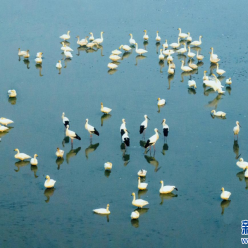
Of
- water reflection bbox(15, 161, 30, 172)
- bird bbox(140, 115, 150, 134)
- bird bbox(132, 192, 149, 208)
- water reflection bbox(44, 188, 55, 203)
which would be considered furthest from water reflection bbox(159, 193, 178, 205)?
water reflection bbox(15, 161, 30, 172)

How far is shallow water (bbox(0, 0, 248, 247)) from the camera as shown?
772 inches

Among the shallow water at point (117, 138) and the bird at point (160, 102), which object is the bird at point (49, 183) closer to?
the shallow water at point (117, 138)

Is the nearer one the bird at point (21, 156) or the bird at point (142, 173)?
the bird at point (142, 173)

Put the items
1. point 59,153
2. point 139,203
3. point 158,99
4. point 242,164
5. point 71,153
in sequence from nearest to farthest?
point 139,203, point 242,164, point 59,153, point 71,153, point 158,99

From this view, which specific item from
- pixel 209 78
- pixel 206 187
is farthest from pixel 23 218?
pixel 209 78

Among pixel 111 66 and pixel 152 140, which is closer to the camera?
pixel 152 140

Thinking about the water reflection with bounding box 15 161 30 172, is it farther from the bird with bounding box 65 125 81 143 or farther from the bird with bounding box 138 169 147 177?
the bird with bounding box 138 169 147 177

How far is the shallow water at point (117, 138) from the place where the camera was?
772 inches

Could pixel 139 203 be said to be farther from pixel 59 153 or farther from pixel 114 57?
pixel 114 57

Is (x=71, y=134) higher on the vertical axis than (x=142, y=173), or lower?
higher

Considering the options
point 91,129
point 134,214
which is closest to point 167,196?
point 134,214

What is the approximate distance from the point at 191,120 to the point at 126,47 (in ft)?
31.5

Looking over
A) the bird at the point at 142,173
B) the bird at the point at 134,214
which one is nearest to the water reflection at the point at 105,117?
the bird at the point at 142,173

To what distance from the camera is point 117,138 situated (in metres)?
25.2
